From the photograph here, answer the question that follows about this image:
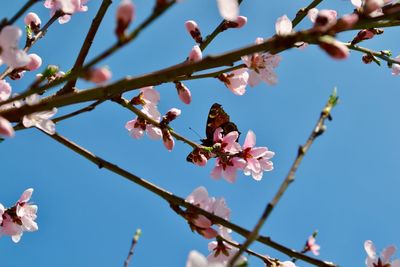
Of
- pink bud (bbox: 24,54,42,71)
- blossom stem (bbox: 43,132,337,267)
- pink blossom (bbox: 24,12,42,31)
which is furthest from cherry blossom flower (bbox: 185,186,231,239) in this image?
pink blossom (bbox: 24,12,42,31)

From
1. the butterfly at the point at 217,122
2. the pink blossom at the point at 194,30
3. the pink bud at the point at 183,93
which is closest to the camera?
the pink bud at the point at 183,93

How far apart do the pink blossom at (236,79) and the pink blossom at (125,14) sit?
149 cm

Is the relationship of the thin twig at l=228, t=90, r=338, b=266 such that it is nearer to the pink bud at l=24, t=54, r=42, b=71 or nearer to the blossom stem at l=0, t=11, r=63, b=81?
the pink bud at l=24, t=54, r=42, b=71

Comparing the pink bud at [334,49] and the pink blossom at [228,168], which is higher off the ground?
the pink blossom at [228,168]

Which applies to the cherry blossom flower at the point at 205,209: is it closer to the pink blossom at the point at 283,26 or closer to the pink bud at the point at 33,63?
the pink blossom at the point at 283,26

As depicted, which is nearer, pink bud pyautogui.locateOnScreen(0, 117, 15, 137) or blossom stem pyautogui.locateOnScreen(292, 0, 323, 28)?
pink bud pyautogui.locateOnScreen(0, 117, 15, 137)

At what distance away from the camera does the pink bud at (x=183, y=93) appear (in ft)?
9.12

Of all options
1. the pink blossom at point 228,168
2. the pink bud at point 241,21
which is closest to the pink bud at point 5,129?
the pink blossom at point 228,168

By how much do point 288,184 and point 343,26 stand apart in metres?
0.57

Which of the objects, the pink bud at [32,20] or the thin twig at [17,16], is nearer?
the thin twig at [17,16]

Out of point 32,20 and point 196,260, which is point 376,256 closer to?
point 196,260

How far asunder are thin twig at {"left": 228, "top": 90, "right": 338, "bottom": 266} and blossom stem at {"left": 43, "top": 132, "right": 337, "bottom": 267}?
426mm

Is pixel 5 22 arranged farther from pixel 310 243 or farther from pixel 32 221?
pixel 32 221

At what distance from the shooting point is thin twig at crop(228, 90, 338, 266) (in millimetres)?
1227
